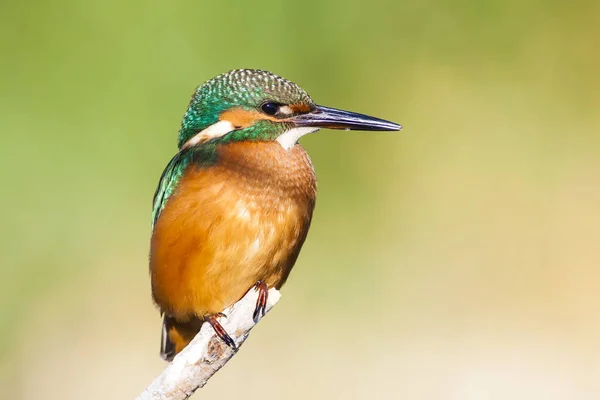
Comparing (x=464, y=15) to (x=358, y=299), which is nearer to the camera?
(x=358, y=299)

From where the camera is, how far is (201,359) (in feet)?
8.59

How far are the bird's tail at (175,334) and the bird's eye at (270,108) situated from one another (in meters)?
0.83

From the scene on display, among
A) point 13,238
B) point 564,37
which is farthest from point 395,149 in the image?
point 13,238

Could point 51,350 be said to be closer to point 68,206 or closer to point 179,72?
point 68,206

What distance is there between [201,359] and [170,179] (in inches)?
26.5

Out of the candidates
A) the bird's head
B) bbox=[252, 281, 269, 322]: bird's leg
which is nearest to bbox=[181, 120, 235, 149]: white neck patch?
the bird's head

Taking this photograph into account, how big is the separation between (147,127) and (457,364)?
2.12m

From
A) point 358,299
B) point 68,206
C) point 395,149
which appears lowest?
point 358,299

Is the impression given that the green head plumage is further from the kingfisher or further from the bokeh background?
the bokeh background

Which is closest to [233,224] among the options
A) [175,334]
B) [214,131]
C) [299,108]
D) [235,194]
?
[235,194]

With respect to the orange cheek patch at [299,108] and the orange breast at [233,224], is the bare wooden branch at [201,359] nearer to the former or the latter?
the orange breast at [233,224]

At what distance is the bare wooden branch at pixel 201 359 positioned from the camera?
2.54 m

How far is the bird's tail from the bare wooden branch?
49cm

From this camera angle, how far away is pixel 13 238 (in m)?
4.83
